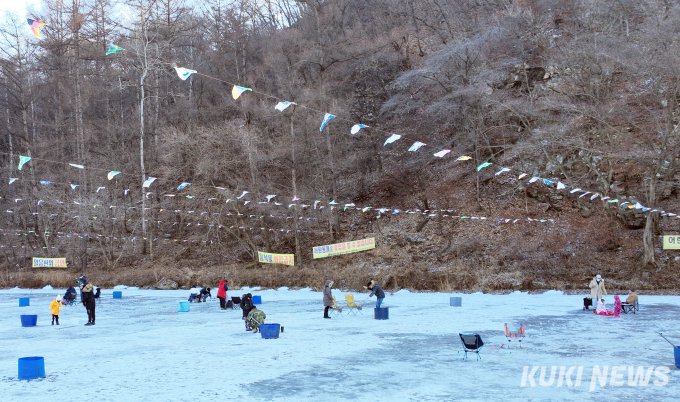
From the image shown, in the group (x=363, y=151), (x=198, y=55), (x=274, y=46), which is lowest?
(x=363, y=151)

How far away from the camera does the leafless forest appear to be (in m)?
27.0

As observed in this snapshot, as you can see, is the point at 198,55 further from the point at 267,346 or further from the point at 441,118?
the point at 267,346

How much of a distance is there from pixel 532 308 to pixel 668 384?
10.9 meters

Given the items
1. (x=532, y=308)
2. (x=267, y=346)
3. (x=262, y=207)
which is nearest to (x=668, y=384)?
(x=267, y=346)

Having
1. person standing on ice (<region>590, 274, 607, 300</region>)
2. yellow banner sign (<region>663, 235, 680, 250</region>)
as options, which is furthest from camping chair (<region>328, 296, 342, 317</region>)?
yellow banner sign (<region>663, 235, 680, 250</region>)

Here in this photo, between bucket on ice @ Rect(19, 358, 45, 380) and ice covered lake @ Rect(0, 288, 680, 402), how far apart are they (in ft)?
0.64

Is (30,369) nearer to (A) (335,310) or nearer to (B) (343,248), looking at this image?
(A) (335,310)

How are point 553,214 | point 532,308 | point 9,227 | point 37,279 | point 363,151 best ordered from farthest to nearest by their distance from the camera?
point 9,227 < point 363,151 < point 37,279 < point 553,214 < point 532,308

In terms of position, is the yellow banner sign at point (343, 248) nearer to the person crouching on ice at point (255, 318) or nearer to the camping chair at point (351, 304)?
the camping chair at point (351, 304)

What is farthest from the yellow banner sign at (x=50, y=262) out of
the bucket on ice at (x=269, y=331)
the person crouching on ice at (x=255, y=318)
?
the bucket on ice at (x=269, y=331)

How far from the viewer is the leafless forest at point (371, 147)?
27.0 m

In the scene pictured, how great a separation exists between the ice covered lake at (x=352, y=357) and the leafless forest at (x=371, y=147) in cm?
966

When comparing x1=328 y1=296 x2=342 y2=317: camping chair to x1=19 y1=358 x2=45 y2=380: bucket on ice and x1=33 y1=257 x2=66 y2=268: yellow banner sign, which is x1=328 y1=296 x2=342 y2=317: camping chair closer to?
x1=19 y1=358 x2=45 y2=380: bucket on ice

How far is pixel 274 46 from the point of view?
39.0 meters
